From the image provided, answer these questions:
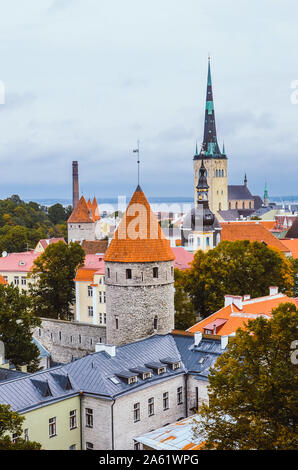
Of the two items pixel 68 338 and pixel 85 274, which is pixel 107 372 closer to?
pixel 68 338

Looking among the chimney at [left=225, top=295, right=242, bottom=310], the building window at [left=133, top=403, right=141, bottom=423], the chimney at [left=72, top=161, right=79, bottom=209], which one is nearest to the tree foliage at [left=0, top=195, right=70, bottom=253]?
A: the chimney at [left=72, top=161, right=79, bottom=209]

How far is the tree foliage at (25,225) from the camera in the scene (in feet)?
255

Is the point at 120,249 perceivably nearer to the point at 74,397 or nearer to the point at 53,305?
the point at 74,397

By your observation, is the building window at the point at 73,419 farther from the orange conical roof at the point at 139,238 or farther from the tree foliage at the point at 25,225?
the tree foliage at the point at 25,225

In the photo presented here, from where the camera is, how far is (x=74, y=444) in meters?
22.4

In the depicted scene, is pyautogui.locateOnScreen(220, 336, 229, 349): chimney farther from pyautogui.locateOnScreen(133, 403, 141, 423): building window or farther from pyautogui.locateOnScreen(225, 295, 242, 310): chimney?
pyautogui.locateOnScreen(225, 295, 242, 310): chimney

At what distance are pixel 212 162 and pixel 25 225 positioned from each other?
40.6m

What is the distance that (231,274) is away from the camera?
3822 centimetres

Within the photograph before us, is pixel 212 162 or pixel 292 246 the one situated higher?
pixel 212 162

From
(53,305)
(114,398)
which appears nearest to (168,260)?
(114,398)

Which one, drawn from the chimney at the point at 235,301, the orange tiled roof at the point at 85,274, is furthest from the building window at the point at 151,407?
the orange tiled roof at the point at 85,274

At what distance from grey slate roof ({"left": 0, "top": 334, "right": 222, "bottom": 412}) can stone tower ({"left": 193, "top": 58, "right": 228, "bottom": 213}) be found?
9375 cm

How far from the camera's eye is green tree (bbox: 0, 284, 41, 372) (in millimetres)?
28578

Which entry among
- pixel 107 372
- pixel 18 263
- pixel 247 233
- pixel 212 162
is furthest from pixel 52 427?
pixel 212 162
